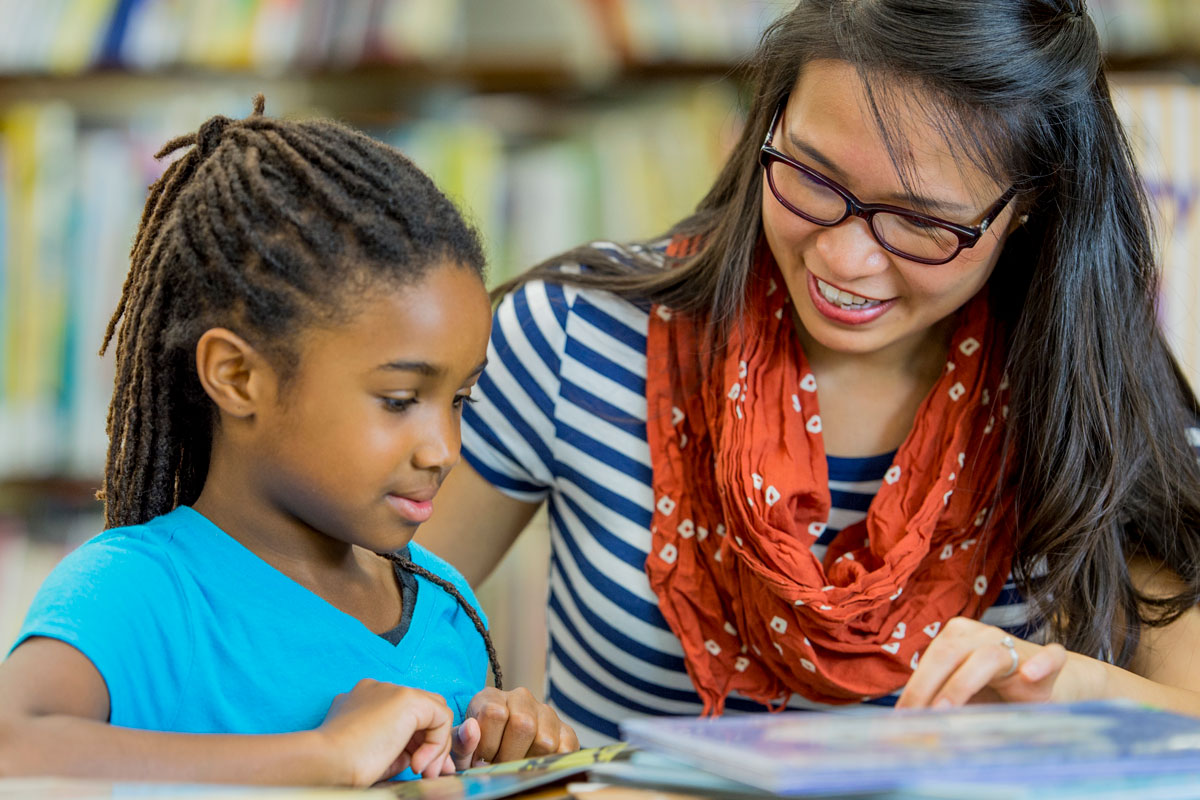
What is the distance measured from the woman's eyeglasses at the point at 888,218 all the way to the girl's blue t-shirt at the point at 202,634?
0.50 metres

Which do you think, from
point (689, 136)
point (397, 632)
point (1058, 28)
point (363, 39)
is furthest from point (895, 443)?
point (363, 39)

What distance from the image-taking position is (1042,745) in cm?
57

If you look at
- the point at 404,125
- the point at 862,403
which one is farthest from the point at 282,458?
the point at 404,125

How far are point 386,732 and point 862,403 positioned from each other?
0.70m

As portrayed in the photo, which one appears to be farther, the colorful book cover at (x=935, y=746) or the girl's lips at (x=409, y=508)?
the girl's lips at (x=409, y=508)

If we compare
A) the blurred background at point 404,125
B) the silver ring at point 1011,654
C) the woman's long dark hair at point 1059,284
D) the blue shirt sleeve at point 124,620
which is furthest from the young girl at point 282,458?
the blurred background at point 404,125

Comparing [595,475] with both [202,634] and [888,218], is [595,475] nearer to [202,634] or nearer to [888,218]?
[888,218]

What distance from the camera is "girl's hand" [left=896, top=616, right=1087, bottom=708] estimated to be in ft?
2.46

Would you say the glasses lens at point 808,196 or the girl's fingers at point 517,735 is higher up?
the glasses lens at point 808,196

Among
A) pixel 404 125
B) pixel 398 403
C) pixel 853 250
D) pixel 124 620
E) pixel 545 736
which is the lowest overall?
pixel 545 736

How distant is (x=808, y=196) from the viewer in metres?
1.02

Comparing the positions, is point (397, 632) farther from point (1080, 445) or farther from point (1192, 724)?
point (1080, 445)

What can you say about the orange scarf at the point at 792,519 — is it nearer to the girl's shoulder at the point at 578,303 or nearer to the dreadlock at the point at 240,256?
the girl's shoulder at the point at 578,303

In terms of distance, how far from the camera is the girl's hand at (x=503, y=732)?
2.60 feet
